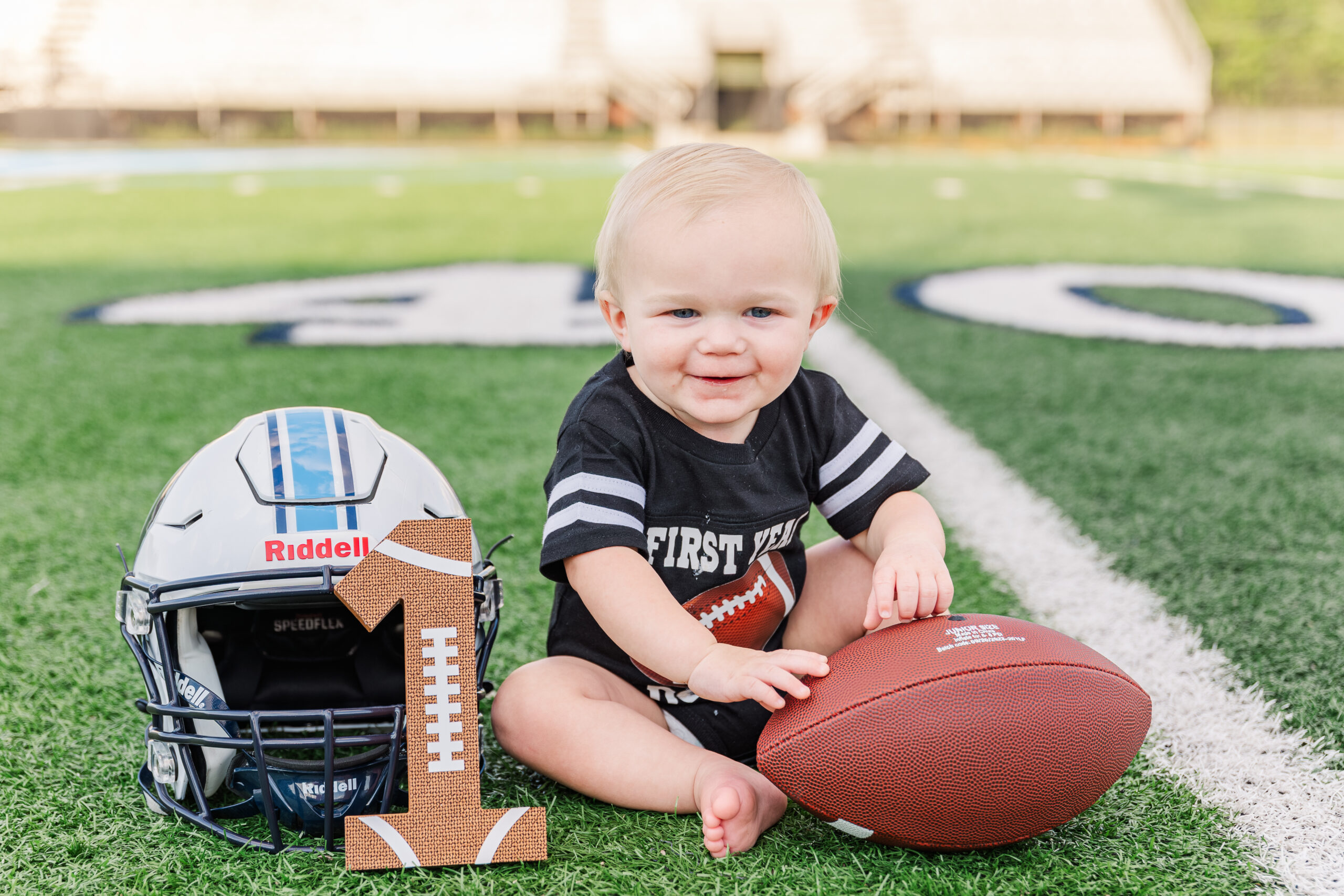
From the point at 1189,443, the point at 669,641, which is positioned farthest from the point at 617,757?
the point at 1189,443

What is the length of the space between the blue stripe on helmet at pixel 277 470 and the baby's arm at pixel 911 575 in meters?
0.69

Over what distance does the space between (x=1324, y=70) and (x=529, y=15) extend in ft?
73.8

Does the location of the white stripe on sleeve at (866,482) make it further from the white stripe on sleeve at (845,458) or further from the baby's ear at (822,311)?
the baby's ear at (822,311)

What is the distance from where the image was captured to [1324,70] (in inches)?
1336

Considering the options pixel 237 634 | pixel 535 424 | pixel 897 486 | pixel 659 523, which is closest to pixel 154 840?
pixel 237 634

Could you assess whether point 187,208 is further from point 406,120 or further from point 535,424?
point 406,120

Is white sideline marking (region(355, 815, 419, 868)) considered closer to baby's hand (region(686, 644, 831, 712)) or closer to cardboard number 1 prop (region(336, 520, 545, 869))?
cardboard number 1 prop (region(336, 520, 545, 869))

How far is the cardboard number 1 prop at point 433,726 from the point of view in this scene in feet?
4.16

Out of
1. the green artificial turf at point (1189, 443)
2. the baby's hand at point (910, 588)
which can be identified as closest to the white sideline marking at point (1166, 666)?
the green artificial turf at point (1189, 443)

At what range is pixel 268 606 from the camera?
4.73 ft

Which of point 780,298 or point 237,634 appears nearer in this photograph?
point 780,298

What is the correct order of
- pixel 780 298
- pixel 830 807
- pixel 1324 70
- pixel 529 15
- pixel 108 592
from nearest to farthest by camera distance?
pixel 830 807 → pixel 780 298 → pixel 108 592 → pixel 529 15 → pixel 1324 70

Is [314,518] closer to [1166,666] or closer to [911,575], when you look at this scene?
[911,575]

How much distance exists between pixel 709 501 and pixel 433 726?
44 centimetres
